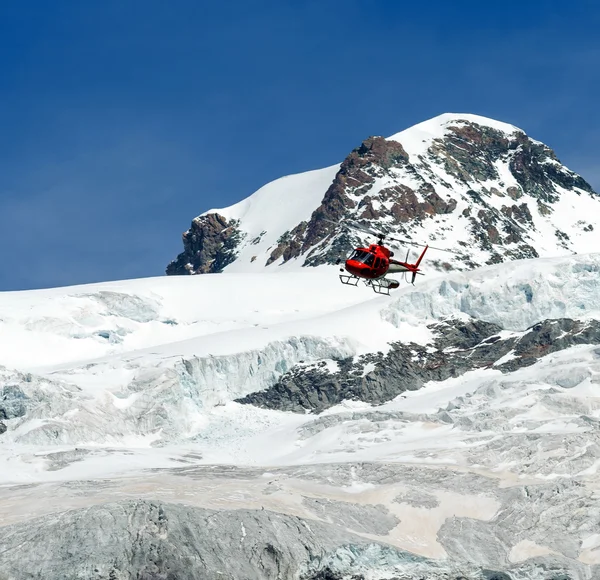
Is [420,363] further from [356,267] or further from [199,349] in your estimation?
[356,267]

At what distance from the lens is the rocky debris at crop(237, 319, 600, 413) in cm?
17550

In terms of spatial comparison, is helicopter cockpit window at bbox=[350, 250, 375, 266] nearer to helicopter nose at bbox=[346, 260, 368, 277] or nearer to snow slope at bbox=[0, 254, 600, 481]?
helicopter nose at bbox=[346, 260, 368, 277]

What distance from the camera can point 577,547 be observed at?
11056 centimetres

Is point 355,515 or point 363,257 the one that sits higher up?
point 363,257

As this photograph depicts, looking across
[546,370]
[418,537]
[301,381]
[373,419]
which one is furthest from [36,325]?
[418,537]

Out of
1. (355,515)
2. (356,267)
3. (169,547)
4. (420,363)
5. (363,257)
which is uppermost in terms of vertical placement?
(363,257)

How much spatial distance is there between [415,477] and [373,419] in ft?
95.7

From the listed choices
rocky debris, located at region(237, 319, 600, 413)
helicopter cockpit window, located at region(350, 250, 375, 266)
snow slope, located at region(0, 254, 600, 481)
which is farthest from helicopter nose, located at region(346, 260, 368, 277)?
rocky debris, located at region(237, 319, 600, 413)

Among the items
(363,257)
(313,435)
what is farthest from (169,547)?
(313,435)

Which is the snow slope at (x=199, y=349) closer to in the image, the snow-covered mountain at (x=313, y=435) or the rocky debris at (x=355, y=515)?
the snow-covered mountain at (x=313, y=435)

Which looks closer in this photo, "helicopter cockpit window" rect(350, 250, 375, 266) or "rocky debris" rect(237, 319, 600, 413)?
"helicopter cockpit window" rect(350, 250, 375, 266)

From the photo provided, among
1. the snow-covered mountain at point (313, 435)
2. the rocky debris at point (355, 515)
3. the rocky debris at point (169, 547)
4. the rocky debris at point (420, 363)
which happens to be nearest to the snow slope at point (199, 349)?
the snow-covered mountain at point (313, 435)

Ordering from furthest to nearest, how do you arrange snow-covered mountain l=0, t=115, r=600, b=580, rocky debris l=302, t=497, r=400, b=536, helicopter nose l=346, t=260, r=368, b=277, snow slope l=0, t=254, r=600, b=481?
1. snow slope l=0, t=254, r=600, b=481
2. rocky debris l=302, t=497, r=400, b=536
3. snow-covered mountain l=0, t=115, r=600, b=580
4. helicopter nose l=346, t=260, r=368, b=277

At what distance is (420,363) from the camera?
18638 cm
